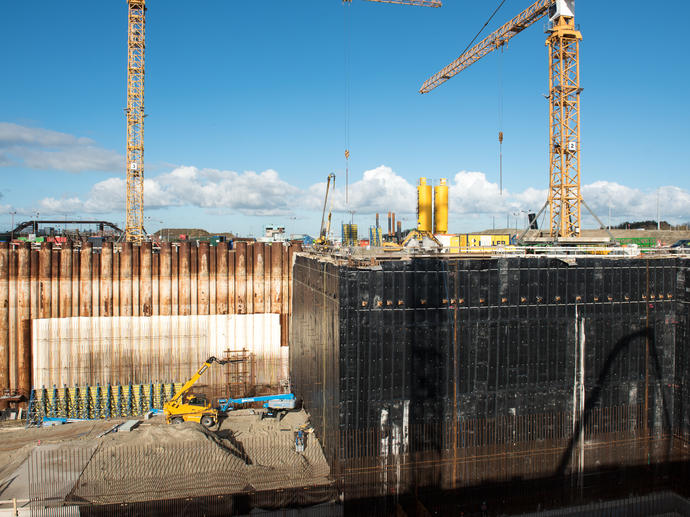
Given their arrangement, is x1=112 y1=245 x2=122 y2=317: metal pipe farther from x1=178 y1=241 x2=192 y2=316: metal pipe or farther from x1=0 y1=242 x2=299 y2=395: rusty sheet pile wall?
x1=178 y1=241 x2=192 y2=316: metal pipe

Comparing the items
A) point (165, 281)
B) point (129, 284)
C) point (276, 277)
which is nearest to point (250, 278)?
point (276, 277)

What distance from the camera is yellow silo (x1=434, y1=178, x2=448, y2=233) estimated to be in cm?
3120

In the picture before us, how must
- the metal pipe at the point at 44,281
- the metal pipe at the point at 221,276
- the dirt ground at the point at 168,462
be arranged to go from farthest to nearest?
the metal pipe at the point at 221,276
the metal pipe at the point at 44,281
the dirt ground at the point at 168,462

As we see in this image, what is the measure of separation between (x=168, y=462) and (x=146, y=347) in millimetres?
14648

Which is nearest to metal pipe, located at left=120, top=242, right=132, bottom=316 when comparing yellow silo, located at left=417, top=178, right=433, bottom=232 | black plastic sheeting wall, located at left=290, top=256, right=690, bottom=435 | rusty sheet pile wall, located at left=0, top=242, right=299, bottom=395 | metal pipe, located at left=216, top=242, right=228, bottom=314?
rusty sheet pile wall, located at left=0, top=242, right=299, bottom=395

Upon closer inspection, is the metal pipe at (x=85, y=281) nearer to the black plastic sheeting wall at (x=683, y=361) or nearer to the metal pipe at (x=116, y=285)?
the metal pipe at (x=116, y=285)

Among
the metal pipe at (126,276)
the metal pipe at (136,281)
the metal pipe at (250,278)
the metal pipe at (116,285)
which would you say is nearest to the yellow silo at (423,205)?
the metal pipe at (250,278)

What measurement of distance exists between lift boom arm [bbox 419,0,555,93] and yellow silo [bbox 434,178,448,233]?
1053 inches

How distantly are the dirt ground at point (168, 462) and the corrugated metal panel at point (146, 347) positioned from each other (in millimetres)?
7894

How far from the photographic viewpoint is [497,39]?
51.8 meters

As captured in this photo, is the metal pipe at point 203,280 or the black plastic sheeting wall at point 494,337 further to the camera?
the metal pipe at point 203,280

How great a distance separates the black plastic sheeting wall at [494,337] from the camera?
17.4 m

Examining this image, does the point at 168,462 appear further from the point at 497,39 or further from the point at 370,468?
the point at 497,39

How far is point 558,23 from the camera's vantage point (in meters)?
43.8
